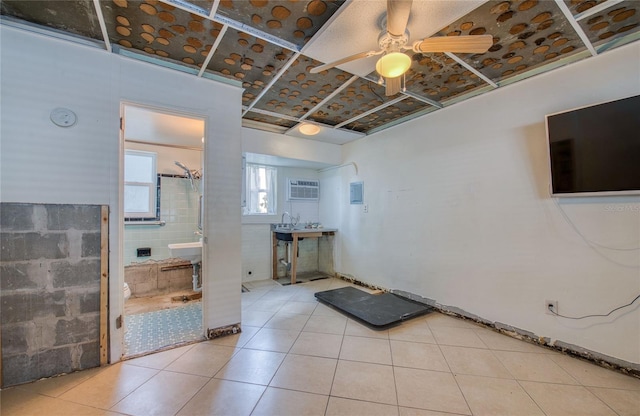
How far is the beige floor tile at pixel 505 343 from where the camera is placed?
2.26 metres

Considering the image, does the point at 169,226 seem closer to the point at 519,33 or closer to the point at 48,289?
the point at 48,289

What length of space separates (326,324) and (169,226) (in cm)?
297

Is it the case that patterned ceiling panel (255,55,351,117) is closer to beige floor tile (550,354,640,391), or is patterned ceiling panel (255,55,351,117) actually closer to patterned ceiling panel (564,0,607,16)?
patterned ceiling panel (564,0,607,16)

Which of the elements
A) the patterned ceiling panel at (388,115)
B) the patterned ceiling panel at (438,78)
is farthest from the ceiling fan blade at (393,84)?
the patterned ceiling panel at (388,115)

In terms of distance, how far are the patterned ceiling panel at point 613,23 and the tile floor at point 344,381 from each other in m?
2.59

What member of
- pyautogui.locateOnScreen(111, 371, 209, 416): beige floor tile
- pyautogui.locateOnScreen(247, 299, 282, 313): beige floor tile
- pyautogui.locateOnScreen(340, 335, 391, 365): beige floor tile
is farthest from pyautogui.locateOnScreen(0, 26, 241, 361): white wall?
pyautogui.locateOnScreen(340, 335, 391, 365): beige floor tile

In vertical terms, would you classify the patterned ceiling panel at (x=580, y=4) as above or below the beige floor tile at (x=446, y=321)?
above

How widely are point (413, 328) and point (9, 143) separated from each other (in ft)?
12.5

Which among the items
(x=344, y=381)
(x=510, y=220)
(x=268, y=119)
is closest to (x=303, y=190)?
(x=268, y=119)

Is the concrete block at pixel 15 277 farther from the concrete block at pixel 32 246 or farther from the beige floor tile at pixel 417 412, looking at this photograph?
the beige floor tile at pixel 417 412

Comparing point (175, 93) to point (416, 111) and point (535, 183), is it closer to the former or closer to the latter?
point (416, 111)

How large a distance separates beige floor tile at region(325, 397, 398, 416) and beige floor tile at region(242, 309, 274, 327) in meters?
1.38

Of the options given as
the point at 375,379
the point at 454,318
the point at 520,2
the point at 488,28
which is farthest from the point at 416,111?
the point at 375,379

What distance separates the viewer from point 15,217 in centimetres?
180
